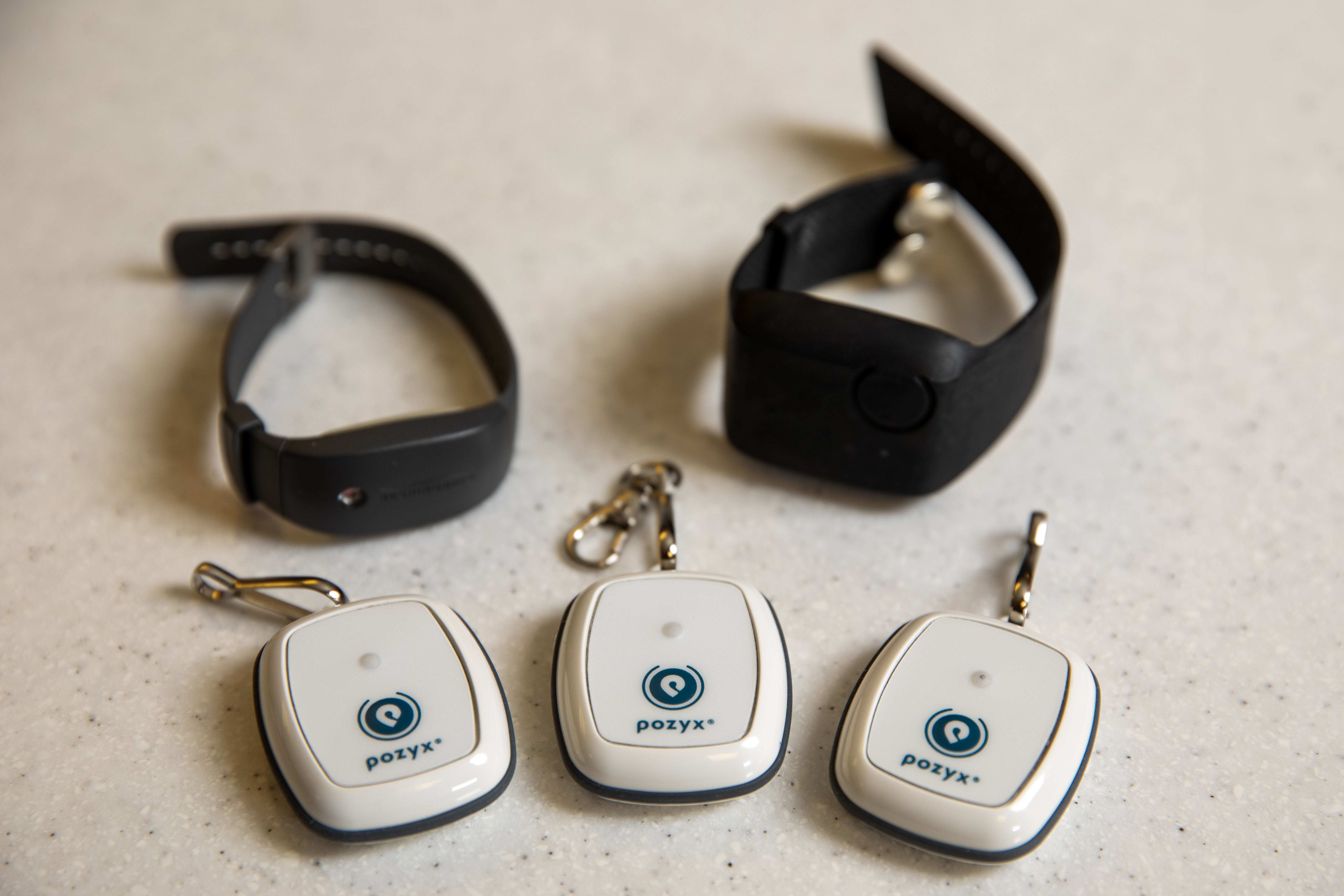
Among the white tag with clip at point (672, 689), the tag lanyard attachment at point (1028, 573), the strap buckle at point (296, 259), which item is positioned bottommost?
the white tag with clip at point (672, 689)

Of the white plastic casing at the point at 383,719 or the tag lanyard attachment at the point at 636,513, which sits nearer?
the white plastic casing at the point at 383,719

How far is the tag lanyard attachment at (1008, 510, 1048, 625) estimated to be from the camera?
873mm

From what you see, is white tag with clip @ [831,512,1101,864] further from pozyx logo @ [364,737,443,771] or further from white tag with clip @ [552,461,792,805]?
pozyx logo @ [364,737,443,771]

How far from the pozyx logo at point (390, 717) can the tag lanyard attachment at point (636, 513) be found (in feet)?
0.72

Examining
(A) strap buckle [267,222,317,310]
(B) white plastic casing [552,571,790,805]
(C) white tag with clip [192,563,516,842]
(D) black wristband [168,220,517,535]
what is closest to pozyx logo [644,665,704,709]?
(B) white plastic casing [552,571,790,805]

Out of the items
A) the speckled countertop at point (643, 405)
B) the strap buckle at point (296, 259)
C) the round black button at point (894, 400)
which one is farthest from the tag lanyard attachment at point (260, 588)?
the round black button at point (894, 400)

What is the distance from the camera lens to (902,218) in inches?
46.8

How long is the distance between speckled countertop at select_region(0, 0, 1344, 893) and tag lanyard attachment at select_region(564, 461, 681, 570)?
25 millimetres

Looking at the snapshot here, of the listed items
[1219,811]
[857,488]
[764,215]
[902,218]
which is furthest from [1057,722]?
[764,215]

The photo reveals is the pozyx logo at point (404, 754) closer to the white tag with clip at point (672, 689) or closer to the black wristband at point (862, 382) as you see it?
the white tag with clip at point (672, 689)

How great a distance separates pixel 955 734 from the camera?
74cm

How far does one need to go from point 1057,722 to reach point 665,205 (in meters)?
0.80

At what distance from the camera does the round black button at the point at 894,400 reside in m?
0.89

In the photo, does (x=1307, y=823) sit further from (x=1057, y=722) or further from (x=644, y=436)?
(x=644, y=436)
